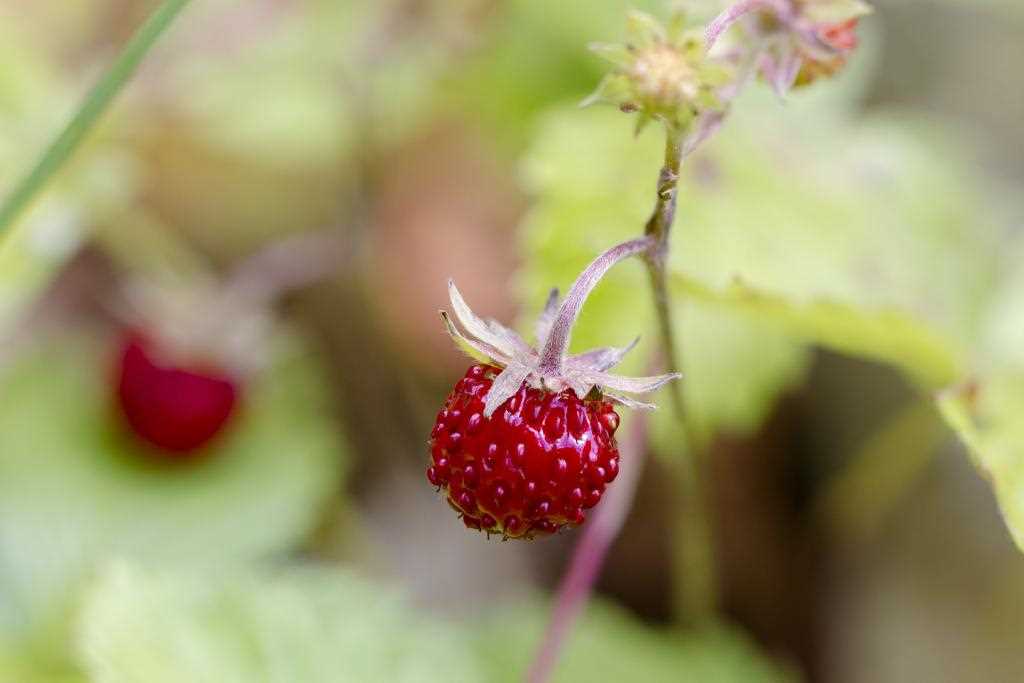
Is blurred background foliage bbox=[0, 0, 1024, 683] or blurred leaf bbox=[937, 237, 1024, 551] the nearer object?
blurred leaf bbox=[937, 237, 1024, 551]

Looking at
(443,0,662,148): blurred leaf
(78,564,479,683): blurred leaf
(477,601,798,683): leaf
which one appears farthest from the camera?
(443,0,662,148): blurred leaf

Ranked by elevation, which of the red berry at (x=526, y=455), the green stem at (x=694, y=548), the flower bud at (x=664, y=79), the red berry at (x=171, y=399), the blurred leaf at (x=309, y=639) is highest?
the flower bud at (x=664, y=79)

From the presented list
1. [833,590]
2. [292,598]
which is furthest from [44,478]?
[833,590]

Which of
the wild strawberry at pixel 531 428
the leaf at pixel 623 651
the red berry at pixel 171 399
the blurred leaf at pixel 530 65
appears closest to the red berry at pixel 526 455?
the wild strawberry at pixel 531 428

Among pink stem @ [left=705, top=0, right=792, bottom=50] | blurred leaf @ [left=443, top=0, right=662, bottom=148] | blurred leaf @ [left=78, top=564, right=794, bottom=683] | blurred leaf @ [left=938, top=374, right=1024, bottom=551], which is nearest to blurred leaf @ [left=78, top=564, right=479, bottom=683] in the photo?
blurred leaf @ [left=78, top=564, right=794, bottom=683]

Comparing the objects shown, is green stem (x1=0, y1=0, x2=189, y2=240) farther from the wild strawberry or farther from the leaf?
the leaf

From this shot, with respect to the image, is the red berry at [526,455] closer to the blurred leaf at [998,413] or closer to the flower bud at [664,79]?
the flower bud at [664,79]

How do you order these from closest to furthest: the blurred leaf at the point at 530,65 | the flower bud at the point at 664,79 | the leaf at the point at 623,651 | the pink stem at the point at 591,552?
1. the flower bud at the point at 664,79
2. the pink stem at the point at 591,552
3. the leaf at the point at 623,651
4. the blurred leaf at the point at 530,65
